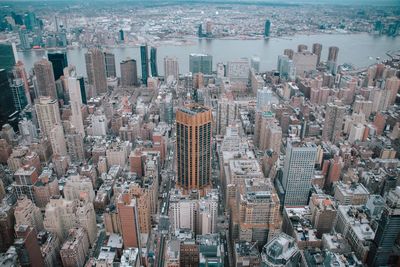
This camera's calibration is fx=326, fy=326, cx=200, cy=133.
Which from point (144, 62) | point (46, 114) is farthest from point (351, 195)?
point (144, 62)

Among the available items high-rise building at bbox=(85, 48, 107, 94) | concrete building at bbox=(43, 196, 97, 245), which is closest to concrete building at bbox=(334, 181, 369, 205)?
concrete building at bbox=(43, 196, 97, 245)

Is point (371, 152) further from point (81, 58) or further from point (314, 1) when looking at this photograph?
point (314, 1)

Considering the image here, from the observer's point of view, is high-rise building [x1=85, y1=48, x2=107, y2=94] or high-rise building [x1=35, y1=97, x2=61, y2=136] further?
high-rise building [x1=85, y1=48, x2=107, y2=94]

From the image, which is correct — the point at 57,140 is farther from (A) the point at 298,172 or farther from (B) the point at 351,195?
(B) the point at 351,195

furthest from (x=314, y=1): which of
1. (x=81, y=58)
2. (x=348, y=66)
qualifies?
(x=81, y=58)

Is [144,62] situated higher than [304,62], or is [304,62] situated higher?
[144,62]

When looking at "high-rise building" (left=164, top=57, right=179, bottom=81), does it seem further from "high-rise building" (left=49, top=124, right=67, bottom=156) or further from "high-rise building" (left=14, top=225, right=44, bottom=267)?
"high-rise building" (left=14, top=225, right=44, bottom=267)
